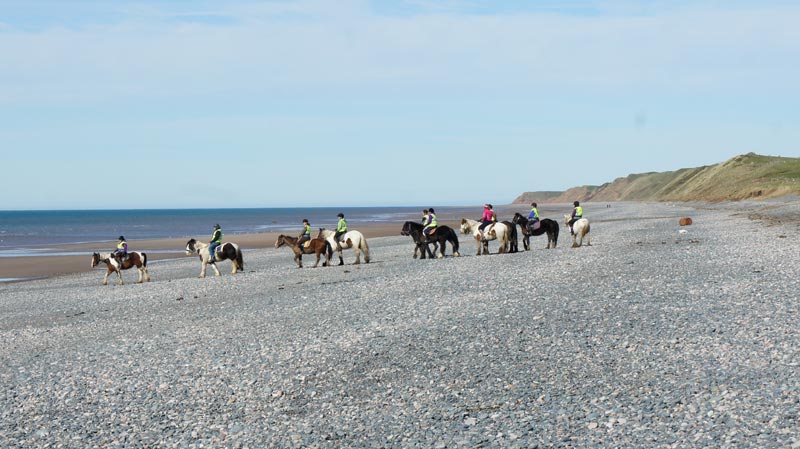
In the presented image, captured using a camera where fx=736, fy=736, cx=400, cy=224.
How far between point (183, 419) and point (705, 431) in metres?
7.36

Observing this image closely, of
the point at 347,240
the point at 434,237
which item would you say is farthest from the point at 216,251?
the point at 434,237

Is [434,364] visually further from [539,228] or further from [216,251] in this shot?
[539,228]

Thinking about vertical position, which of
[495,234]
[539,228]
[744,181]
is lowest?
[495,234]

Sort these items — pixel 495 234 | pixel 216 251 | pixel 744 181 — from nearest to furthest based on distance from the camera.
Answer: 1. pixel 216 251
2. pixel 495 234
3. pixel 744 181

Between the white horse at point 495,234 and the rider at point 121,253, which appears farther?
the white horse at point 495,234

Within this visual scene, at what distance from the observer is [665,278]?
66.8 feet

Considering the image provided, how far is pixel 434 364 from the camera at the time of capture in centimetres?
1303

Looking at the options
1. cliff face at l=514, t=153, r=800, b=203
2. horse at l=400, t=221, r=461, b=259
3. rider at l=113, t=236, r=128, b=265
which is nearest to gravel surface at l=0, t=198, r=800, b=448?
rider at l=113, t=236, r=128, b=265

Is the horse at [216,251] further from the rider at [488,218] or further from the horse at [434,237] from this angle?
the rider at [488,218]

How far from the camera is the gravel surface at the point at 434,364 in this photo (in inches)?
394

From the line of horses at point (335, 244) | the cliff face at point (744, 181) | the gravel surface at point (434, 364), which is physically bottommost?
the gravel surface at point (434, 364)

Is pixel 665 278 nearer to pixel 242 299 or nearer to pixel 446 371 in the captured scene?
pixel 446 371

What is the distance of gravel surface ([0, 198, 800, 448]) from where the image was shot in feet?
32.8

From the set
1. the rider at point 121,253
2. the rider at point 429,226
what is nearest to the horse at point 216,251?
the rider at point 121,253
